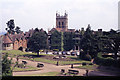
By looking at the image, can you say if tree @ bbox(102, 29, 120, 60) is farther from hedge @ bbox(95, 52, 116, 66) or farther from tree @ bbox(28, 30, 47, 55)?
tree @ bbox(28, 30, 47, 55)

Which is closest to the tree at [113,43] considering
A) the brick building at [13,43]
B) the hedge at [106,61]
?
the hedge at [106,61]

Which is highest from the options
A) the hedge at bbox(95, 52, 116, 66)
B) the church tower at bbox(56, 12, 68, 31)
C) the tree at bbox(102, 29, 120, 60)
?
the church tower at bbox(56, 12, 68, 31)

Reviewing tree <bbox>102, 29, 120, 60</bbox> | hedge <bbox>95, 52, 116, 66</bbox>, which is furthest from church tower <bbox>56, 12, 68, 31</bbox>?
hedge <bbox>95, 52, 116, 66</bbox>

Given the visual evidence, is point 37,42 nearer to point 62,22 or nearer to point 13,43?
point 13,43

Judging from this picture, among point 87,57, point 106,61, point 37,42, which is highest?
point 37,42

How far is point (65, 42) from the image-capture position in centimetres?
4716

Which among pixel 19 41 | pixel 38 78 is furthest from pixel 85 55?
pixel 38 78

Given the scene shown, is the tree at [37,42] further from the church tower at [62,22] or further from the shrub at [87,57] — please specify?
the church tower at [62,22]

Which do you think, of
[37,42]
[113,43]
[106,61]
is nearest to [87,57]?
[106,61]

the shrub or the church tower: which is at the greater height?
the church tower

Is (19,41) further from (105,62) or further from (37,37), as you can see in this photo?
(105,62)

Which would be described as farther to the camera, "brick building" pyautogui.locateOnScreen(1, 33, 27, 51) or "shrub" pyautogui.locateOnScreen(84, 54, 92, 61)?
"brick building" pyautogui.locateOnScreen(1, 33, 27, 51)

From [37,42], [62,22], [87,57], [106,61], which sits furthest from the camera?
[62,22]

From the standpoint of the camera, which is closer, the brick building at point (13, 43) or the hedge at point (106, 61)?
the hedge at point (106, 61)
